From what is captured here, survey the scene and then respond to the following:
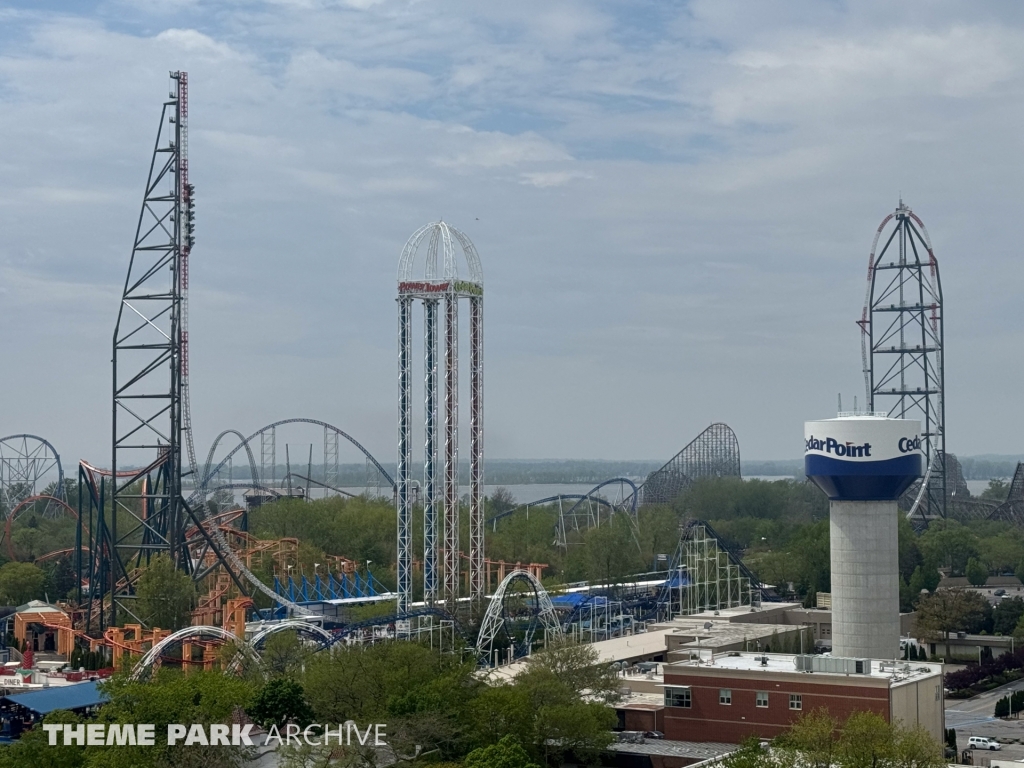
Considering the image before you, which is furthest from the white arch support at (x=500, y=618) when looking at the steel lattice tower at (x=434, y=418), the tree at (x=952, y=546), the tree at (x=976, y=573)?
the tree at (x=976, y=573)

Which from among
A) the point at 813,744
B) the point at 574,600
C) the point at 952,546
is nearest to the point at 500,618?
the point at 574,600

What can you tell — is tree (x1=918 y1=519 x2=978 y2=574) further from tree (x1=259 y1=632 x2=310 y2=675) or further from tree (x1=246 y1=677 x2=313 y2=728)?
tree (x1=246 y1=677 x2=313 y2=728)

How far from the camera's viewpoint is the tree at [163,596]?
59.1 meters

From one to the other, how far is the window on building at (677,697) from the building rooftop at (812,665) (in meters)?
0.55

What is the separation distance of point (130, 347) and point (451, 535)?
1609 centimetres

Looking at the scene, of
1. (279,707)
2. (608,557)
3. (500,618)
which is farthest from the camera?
(608,557)

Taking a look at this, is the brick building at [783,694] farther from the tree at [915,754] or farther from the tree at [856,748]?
the tree at [915,754]

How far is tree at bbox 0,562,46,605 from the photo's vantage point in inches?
2970

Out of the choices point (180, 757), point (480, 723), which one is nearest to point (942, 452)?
point (480, 723)

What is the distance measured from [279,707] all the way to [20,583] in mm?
41045

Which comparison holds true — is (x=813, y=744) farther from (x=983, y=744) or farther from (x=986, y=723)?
(x=986, y=723)

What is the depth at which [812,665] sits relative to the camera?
4259 cm

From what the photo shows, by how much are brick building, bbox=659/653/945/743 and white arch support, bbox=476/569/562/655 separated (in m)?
10.9

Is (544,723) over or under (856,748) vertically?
under
